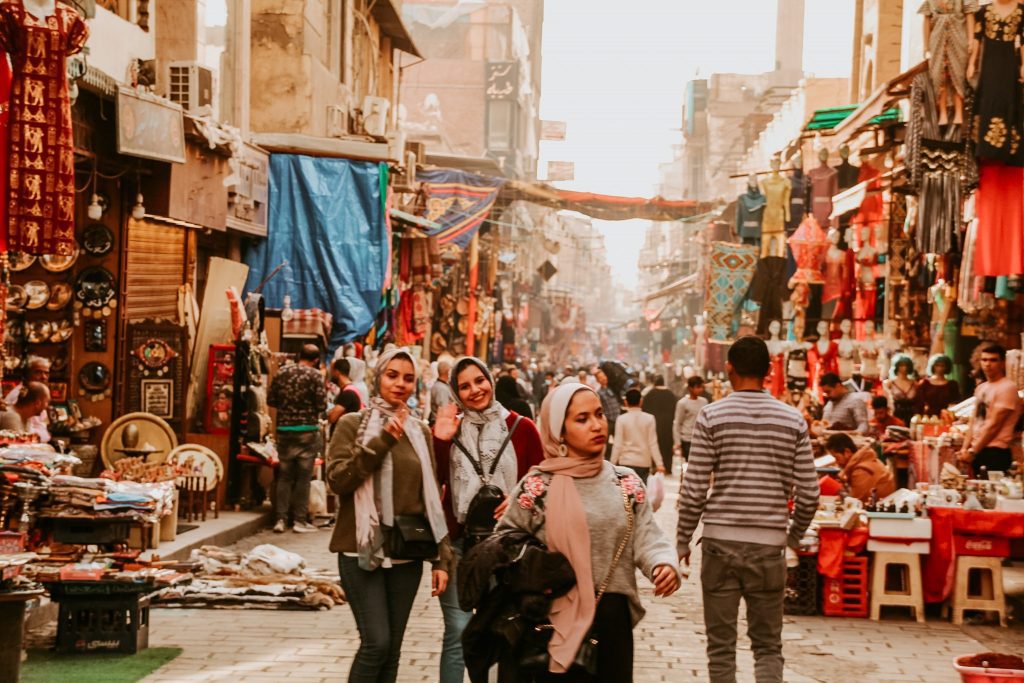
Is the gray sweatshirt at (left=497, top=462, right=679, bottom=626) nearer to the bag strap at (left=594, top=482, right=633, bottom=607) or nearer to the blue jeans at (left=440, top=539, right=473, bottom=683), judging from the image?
the bag strap at (left=594, top=482, right=633, bottom=607)

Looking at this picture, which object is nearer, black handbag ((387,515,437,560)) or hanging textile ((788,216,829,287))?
black handbag ((387,515,437,560))

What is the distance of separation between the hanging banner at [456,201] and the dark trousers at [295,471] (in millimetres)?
10900

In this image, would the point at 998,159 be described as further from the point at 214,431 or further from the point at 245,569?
the point at 214,431

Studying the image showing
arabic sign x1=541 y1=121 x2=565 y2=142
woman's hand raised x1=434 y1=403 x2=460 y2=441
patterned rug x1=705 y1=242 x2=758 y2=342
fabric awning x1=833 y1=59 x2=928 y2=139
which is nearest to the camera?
woman's hand raised x1=434 y1=403 x2=460 y2=441

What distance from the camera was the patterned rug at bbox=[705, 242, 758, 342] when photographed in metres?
25.7

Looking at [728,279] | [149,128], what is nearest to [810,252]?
[728,279]

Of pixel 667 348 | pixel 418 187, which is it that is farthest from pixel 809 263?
pixel 667 348

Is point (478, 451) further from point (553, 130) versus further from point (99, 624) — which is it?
point (553, 130)

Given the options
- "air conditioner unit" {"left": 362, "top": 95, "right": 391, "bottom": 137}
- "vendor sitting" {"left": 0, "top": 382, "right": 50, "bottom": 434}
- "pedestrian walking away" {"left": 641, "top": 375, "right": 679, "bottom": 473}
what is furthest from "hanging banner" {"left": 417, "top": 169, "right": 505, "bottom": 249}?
"vendor sitting" {"left": 0, "top": 382, "right": 50, "bottom": 434}

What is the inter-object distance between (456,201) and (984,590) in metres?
16.4

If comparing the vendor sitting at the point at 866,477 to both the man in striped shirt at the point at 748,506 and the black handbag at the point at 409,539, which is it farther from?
the black handbag at the point at 409,539

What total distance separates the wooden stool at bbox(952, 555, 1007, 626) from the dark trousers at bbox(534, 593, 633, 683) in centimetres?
617

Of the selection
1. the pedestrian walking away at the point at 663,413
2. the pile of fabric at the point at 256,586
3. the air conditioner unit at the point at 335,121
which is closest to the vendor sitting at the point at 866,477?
the pile of fabric at the point at 256,586

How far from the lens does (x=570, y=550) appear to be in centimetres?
479
